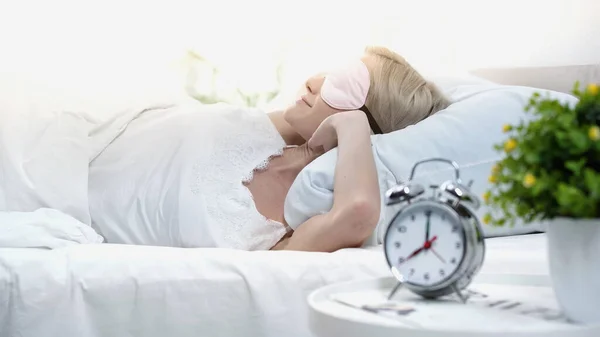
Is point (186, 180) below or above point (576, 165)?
below

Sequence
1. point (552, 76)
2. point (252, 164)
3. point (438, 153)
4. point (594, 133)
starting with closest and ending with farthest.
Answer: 1. point (594, 133)
2. point (438, 153)
3. point (252, 164)
4. point (552, 76)

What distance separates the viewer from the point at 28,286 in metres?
1.25

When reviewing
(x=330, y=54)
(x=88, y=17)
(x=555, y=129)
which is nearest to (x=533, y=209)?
(x=555, y=129)

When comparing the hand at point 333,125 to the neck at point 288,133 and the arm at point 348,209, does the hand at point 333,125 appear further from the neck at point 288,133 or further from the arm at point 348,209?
the neck at point 288,133

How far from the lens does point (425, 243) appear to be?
1.03 m

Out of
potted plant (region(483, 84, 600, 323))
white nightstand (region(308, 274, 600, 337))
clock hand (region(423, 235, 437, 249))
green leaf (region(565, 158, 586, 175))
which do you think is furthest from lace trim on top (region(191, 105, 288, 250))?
green leaf (region(565, 158, 586, 175))

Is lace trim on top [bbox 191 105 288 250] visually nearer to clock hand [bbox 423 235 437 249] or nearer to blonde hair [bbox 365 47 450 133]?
blonde hair [bbox 365 47 450 133]

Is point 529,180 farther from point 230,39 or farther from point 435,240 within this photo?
point 230,39

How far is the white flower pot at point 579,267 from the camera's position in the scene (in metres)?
0.88

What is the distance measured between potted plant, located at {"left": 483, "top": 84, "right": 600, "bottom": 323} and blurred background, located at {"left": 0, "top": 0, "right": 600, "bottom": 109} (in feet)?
5.63

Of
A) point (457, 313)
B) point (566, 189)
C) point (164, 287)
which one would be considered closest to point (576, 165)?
point (566, 189)

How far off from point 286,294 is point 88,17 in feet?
5.72

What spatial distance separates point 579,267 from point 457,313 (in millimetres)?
154

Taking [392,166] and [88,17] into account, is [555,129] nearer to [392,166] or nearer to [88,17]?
[392,166]
